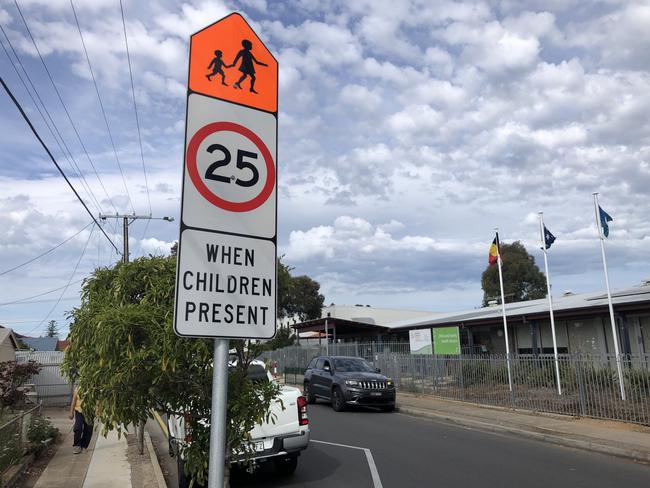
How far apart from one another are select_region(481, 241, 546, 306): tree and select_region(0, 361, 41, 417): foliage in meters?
46.8

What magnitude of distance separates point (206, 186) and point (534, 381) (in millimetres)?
15851

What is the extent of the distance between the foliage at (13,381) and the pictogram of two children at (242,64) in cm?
1332

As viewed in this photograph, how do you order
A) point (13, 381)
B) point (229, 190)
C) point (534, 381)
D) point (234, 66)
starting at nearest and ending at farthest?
point (229, 190) < point (234, 66) < point (13, 381) < point (534, 381)

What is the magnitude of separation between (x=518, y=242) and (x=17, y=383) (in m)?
51.0

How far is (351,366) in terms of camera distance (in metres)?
18.5

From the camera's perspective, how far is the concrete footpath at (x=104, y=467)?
7.88 m

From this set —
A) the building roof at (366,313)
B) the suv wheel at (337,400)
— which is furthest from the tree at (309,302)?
the suv wheel at (337,400)

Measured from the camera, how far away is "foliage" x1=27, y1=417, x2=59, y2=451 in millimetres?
9820

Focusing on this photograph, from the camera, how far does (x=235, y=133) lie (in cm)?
279

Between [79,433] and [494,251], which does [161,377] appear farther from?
[494,251]

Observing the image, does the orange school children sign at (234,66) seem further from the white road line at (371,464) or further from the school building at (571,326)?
the school building at (571,326)

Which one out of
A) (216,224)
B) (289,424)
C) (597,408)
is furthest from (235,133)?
(597,408)

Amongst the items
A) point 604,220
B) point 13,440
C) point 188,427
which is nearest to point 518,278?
point 604,220

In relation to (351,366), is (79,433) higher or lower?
lower
